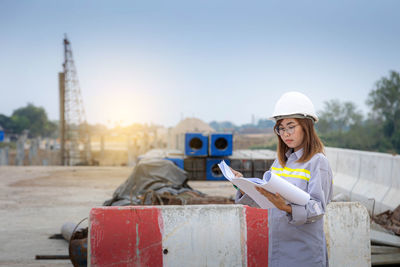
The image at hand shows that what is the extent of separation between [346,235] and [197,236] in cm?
161

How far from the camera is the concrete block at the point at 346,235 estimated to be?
422 cm

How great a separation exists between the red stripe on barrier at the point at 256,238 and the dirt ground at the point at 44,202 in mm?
2938

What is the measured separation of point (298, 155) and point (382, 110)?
63.8 m

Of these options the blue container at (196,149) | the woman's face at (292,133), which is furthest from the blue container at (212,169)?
the woman's face at (292,133)

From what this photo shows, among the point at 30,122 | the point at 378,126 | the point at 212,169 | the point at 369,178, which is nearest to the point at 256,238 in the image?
the point at 369,178

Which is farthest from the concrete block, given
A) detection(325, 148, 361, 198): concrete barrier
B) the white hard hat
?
detection(325, 148, 361, 198): concrete barrier

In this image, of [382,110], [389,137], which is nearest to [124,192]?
[389,137]

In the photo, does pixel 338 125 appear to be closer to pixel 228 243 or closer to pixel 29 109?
pixel 228 243

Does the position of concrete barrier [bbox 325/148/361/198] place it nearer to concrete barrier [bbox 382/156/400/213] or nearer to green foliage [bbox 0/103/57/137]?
concrete barrier [bbox 382/156/400/213]

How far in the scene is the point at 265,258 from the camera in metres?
4.05

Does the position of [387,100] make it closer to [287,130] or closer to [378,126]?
[378,126]

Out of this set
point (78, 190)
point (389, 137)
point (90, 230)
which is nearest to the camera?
point (90, 230)

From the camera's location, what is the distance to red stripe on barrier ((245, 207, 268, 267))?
4.04 metres

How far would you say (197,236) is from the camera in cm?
406
